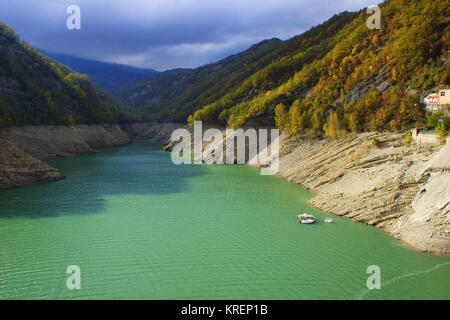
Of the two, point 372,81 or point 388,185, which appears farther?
point 372,81

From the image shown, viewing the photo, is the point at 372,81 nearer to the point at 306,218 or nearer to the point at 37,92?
the point at 306,218

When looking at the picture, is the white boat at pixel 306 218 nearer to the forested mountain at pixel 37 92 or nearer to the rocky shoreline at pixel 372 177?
the rocky shoreline at pixel 372 177

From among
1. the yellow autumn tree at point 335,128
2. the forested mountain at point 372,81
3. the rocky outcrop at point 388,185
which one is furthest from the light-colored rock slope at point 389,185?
the forested mountain at point 372,81
